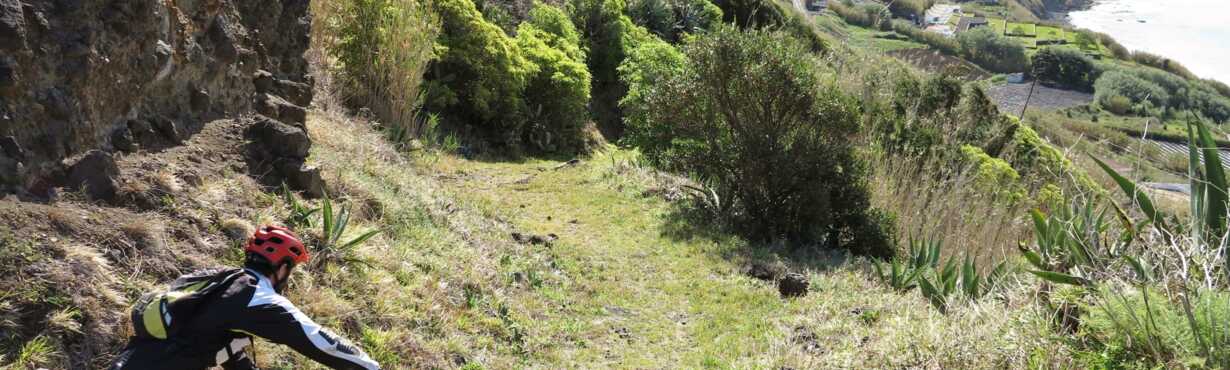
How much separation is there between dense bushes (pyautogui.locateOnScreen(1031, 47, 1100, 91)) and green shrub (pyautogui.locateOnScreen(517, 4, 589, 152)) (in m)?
41.0

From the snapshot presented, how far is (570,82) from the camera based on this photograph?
45.3ft

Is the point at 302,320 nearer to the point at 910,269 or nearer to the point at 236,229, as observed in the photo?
the point at 236,229

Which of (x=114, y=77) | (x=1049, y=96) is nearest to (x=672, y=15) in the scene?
(x=114, y=77)

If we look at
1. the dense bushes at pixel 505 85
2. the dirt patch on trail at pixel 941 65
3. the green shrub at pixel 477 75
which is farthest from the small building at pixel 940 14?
the green shrub at pixel 477 75

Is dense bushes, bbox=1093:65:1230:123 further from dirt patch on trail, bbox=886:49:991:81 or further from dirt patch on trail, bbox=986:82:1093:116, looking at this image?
dirt patch on trail, bbox=886:49:991:81

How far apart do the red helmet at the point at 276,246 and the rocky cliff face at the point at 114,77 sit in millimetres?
1497

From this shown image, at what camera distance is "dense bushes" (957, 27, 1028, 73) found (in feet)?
154

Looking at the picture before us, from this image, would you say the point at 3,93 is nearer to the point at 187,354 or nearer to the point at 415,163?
the point at 187,354

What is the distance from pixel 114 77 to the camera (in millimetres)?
5004

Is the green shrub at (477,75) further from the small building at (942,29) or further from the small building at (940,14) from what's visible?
the small building at (940,14)

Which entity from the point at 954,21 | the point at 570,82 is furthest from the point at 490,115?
the point at 954,21

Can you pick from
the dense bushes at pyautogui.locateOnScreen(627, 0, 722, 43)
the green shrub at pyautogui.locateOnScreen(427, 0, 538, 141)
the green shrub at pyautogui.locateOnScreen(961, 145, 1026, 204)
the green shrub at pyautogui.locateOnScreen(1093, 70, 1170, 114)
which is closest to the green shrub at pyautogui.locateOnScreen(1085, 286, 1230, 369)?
the green shrub at pyautogui.locateOnScreen(961, 145, 1026, 204)

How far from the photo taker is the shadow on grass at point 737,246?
28.1ft

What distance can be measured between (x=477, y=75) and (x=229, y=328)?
31.8 ft
